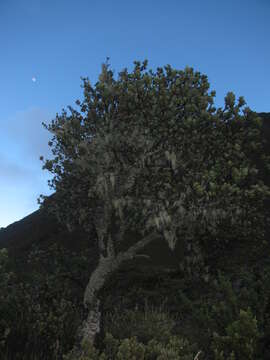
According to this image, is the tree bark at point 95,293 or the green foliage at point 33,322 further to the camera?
the tree bark at point 95,293

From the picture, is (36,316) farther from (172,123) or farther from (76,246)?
(76,246)

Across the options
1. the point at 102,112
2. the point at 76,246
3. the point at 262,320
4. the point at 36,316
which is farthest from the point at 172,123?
the point at 76,246

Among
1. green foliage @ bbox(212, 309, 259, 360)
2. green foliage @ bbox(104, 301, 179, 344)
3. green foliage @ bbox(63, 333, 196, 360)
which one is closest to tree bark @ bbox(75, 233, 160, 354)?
green foliage @ bbox(63, 333, 196, 360)

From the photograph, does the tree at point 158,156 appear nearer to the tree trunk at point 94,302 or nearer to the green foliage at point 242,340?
the tree trunk at point 94,302

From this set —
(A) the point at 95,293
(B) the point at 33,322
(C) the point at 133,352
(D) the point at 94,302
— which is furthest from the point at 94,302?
(C) the point at 133,352

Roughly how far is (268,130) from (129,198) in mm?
36028

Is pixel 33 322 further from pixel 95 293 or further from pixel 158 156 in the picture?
pixel 158 156

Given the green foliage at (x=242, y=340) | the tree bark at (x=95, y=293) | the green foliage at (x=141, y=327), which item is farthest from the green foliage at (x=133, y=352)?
the green foliage at (x=141, y=327)

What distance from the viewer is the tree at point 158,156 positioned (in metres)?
10.6

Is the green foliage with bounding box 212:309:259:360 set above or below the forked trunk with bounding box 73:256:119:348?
below

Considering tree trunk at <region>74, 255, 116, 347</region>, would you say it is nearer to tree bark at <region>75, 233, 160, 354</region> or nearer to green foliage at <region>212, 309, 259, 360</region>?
tree bark at <region>75, 233, 160, 354</region>

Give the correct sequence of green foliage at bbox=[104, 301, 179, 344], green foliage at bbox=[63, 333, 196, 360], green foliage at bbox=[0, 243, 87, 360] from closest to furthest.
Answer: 1. green foliage at bbox=[63, 333, 196, 360]
2. green foliage at bbox=[0, 243, 87, 360]
3. green foliage at bbox=[104, 301, 179, 344]

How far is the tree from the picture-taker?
34.6 feet

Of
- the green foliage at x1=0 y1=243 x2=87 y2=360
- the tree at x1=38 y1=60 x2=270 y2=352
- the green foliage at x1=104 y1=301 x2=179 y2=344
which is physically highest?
the tree at x1=38 y1=60 x2=270 y2=352
